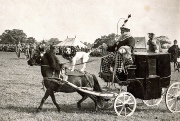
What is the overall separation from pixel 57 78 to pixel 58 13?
4.24ft

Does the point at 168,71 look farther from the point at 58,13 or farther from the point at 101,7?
the point at 58,13

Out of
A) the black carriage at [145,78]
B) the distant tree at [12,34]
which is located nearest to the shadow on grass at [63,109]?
the black carriage at [145,78]

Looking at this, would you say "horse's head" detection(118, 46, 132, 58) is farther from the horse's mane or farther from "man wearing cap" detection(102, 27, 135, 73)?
the horse's mane

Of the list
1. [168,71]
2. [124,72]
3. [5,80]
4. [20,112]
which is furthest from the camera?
[5,80]

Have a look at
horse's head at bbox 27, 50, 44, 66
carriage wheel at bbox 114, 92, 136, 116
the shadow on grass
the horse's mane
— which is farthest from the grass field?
horse's head at bbox 27, 50, 44, 66

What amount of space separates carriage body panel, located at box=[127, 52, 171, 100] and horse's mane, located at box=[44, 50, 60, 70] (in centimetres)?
163

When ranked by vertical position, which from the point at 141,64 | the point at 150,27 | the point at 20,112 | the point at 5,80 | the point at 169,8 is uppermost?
the point at 169,8

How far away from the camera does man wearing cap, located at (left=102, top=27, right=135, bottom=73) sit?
16.8ft

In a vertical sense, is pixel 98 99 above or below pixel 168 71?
below

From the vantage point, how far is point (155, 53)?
559cm

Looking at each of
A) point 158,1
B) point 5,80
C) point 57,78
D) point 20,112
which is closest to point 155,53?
point 158,1

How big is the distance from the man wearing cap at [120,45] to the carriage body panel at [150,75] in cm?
30

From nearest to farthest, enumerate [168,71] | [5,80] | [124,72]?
[124,72]
[168,71]
[5,80]

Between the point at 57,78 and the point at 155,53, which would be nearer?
the point at 57,78
